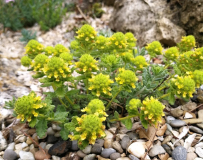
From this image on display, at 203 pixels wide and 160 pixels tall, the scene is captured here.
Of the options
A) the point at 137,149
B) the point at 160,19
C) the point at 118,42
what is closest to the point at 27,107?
the point at 137,149

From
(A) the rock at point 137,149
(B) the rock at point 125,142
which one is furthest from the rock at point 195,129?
(B) the rock at point 125,142

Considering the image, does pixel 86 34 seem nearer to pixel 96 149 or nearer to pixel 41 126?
pixel 41 126

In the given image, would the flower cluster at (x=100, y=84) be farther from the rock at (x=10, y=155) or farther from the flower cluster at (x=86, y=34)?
the rock at (x=10, y=155)

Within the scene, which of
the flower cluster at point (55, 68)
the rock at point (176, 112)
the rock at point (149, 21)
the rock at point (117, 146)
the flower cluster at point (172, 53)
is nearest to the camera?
the flower cluster at point (55, 68)

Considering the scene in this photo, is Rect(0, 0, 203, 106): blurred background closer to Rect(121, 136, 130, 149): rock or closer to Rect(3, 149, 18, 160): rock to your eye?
Rect(3, 149, 18, 160): rock

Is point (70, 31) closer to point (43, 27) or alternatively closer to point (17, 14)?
point (43, 27)

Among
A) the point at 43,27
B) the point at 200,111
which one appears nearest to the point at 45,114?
the point at 200,111
